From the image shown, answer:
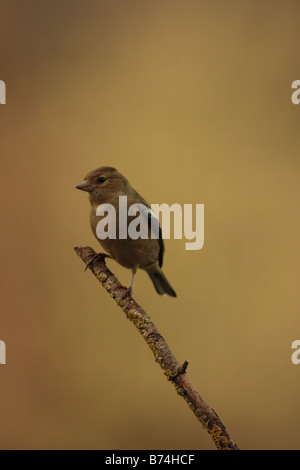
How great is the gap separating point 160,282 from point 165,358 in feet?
1.98

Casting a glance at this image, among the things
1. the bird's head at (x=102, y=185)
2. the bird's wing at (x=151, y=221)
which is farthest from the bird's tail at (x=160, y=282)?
the bird's head at (x=102, y=185)

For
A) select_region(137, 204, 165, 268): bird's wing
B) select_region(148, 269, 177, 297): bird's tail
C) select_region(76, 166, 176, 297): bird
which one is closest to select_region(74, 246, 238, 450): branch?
select_region(76, 166, 176, 297): bird

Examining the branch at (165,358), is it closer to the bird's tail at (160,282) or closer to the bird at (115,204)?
the bird at (115,204)

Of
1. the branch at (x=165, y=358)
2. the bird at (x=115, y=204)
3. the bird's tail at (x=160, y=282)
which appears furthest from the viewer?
the bird's tail at (x=160, y=282)

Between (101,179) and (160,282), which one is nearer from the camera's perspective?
(101,179)

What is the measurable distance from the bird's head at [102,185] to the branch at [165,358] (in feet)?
0.57

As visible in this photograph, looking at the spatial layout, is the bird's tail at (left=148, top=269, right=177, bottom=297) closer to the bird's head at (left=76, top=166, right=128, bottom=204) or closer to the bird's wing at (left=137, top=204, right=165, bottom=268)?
the bird's wing at (left=137, top=204, right=165, bottom=268)

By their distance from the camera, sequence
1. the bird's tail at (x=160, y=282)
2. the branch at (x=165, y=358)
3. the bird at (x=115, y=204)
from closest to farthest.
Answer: the branch at (x=165, y=358)
the bird at (x=115, y=204)
the bird's tail at (x=160, y=282)

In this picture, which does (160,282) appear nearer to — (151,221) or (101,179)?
(151,221)

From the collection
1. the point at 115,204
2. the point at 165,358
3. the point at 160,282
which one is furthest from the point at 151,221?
the point at 165,358

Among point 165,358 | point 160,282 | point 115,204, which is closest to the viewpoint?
point 165,358

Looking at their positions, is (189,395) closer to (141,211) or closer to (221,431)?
(221,431)

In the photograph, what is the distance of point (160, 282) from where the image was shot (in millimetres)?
1544

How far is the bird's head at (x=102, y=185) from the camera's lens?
1.27 m
